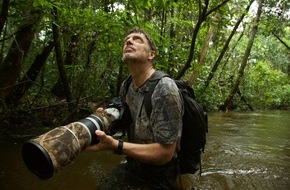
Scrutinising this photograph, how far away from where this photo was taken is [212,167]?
210 inches

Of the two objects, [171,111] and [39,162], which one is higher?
[171,111]

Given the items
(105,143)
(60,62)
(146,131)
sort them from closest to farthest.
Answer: (105,143) → (146,131) → (60,62)

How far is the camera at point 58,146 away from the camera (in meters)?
2.15

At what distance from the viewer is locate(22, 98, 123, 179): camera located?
2150 millimetres

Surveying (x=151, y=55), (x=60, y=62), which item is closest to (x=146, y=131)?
(x=151, y=55)

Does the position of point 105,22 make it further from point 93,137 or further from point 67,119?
point 93,137

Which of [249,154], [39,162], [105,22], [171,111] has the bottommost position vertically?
[249,154]

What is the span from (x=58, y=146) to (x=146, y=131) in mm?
938

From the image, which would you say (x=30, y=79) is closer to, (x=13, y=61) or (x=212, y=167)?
(x=13, y=61)

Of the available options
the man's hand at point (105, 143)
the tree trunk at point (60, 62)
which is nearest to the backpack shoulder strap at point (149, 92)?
the man's hand at point (105, 143)

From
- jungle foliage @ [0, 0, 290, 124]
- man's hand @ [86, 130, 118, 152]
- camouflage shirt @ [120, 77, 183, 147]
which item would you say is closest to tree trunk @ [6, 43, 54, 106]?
jungle foliage @ [0, 0, 290, 124]

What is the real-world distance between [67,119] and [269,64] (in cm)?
2192

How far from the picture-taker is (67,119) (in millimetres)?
6656

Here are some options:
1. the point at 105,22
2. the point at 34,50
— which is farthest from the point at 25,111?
the point at 105,22
